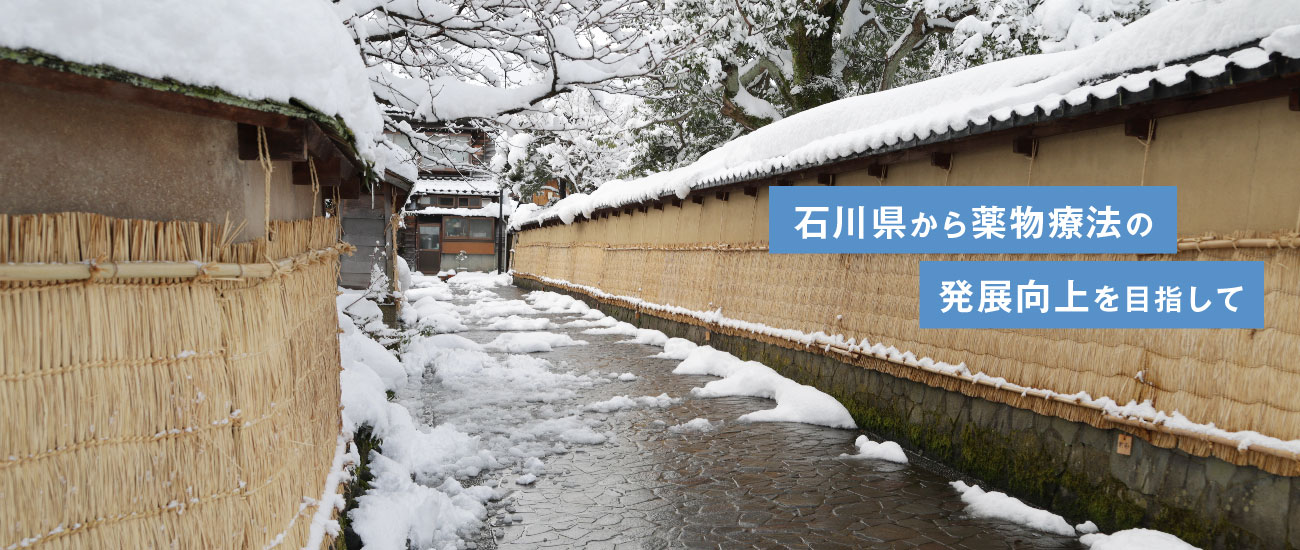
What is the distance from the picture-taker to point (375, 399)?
734 centimetres

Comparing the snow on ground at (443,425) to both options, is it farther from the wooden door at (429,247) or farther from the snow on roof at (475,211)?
the wooden door at (429,247)

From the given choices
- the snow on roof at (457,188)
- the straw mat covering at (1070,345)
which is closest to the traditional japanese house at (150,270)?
the straw mat covering at (1070,345)

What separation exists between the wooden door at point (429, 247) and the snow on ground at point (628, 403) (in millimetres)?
39909

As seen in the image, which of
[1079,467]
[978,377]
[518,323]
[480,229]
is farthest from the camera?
[480,229]

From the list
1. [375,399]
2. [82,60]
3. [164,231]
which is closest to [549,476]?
[375,399]

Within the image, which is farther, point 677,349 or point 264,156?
point 677,349

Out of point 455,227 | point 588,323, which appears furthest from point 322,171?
point 455,227

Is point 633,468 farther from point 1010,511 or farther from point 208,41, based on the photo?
point 208,41

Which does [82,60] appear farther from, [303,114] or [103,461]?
[103,461]

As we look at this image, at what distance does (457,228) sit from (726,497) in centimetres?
4421

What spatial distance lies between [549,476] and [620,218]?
1478cm

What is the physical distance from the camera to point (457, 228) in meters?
48.5

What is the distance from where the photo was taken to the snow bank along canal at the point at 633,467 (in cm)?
573

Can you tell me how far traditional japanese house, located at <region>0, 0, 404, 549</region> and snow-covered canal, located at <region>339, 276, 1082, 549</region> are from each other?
2.23 metres
